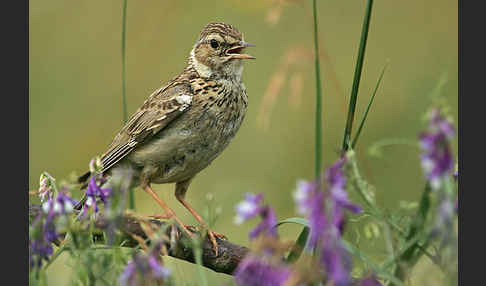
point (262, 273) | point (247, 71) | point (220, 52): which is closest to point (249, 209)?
point (262, 273)

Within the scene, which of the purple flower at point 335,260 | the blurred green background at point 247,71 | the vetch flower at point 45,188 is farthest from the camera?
the blurred green background at point 247,71

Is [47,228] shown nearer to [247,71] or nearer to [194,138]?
[194,138]

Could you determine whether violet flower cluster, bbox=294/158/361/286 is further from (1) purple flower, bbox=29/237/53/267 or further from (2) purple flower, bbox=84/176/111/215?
(2) purple flower, bbox=84/176/111/215

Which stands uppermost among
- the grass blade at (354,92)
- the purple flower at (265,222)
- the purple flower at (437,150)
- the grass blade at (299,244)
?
the grass blade at (354,92)

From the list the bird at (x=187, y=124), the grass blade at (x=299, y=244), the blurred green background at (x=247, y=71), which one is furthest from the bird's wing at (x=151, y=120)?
the blurred green background at (x=247, y=71)

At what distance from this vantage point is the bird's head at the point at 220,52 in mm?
5457

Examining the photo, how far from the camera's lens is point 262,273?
198 cm

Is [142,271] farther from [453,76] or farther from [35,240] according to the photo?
[453,76]

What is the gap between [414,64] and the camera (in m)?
9.20

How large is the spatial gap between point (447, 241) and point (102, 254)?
1147mm

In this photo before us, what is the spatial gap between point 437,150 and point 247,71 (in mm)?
7609

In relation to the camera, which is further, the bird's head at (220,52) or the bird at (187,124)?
the bird's head at (220,52)

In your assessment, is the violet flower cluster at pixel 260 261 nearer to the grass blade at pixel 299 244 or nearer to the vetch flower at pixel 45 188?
the grass blade at pixel 299 244

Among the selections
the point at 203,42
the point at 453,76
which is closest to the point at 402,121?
the point at 453,76
